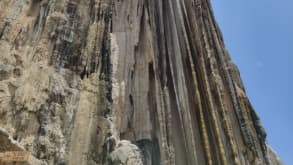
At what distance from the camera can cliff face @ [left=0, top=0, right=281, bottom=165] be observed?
2.49 m

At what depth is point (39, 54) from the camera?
115 inches

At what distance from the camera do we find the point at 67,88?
2.79m

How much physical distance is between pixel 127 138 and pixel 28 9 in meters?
1.87

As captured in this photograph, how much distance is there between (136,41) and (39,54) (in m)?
1.36

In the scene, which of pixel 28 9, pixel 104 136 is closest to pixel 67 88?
pixel 104 136

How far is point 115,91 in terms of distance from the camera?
3.15m

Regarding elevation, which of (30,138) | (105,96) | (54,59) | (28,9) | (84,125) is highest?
(28,9)

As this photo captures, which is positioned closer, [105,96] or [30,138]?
[30,138]

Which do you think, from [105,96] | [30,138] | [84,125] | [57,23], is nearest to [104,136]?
[84,125]

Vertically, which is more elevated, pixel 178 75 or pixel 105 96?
pixel 178 75

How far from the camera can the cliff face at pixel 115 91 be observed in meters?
2.49

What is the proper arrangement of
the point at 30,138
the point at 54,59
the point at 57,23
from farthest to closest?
the point at 57,23 → the point at 54,59 → the point at 30,138

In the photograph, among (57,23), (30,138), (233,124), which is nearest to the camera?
(30,138)

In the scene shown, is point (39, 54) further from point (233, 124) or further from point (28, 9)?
point (233, 124)
